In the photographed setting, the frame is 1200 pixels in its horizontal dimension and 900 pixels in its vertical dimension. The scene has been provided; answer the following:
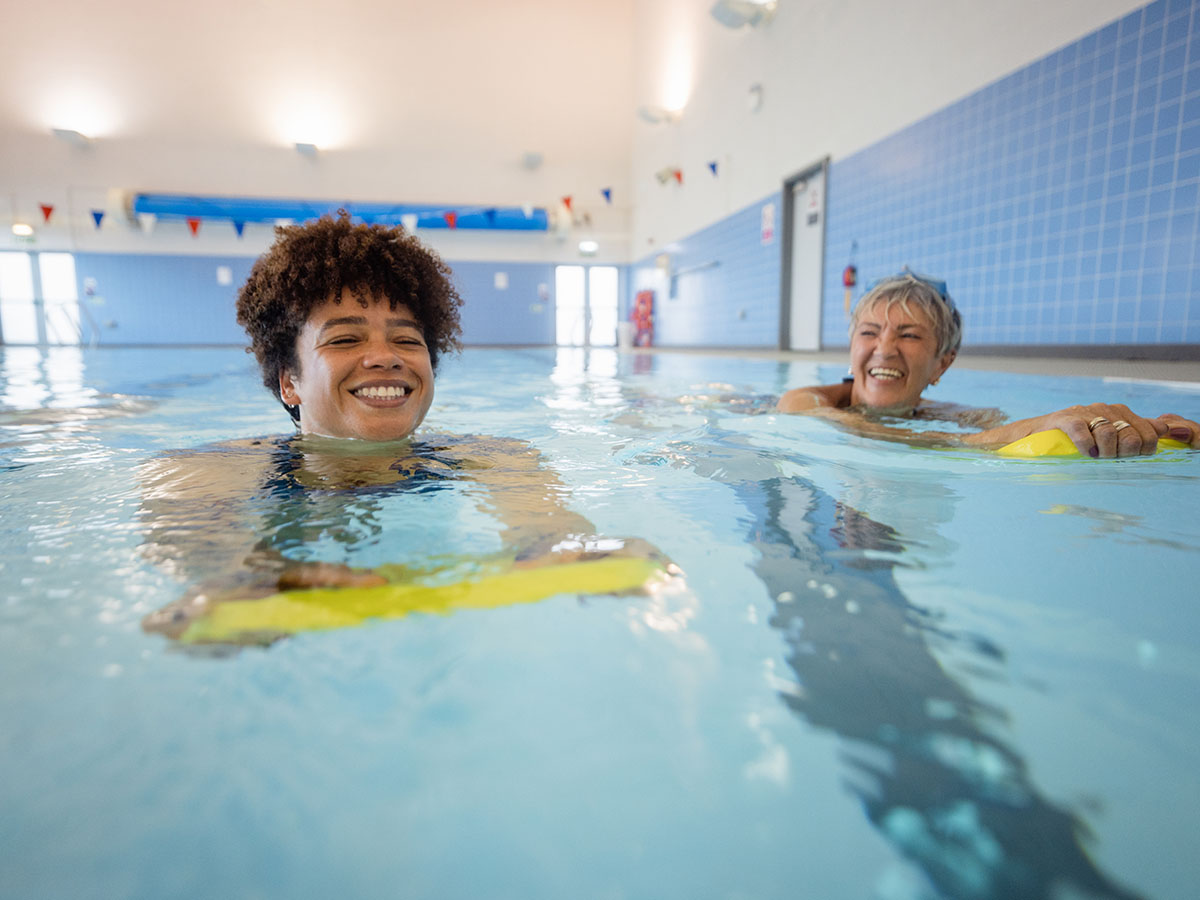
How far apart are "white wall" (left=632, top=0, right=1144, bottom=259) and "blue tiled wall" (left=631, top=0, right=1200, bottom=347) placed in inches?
8.6

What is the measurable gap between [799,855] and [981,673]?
37 cm

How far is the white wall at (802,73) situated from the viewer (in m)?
5.21

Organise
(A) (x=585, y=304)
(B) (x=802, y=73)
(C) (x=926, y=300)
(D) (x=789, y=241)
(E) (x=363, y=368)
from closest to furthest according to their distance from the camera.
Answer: (E) (x=363, y=368), (C) (x=926, y=300), (B) (x=802, y=73), (D) (x=789, y=241), (A) (x=585, y=304)

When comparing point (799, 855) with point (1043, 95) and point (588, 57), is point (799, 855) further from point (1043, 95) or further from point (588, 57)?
point (588, 57)

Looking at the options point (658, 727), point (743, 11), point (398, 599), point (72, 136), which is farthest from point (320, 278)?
point (72, 136)

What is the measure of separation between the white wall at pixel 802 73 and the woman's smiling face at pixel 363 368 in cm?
484

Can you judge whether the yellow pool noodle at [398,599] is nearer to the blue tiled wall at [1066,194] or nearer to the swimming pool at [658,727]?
the swimming pool at [658,727]

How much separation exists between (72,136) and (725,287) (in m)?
12.8

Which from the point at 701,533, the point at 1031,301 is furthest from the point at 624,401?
the point at 1031,301

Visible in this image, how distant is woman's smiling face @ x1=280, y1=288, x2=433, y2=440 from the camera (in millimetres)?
1913

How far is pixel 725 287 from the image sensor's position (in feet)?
37.1

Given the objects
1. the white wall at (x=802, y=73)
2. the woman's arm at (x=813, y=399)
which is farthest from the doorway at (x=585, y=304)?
the woman's arm at (x=813, y=399)

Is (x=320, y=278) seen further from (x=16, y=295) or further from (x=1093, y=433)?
(x=16, y=295)

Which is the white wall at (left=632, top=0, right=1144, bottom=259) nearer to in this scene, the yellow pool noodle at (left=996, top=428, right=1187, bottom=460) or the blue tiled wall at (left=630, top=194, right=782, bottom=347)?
the blue tiled wall at (left=630, top=194, right=782, bottom=347)
